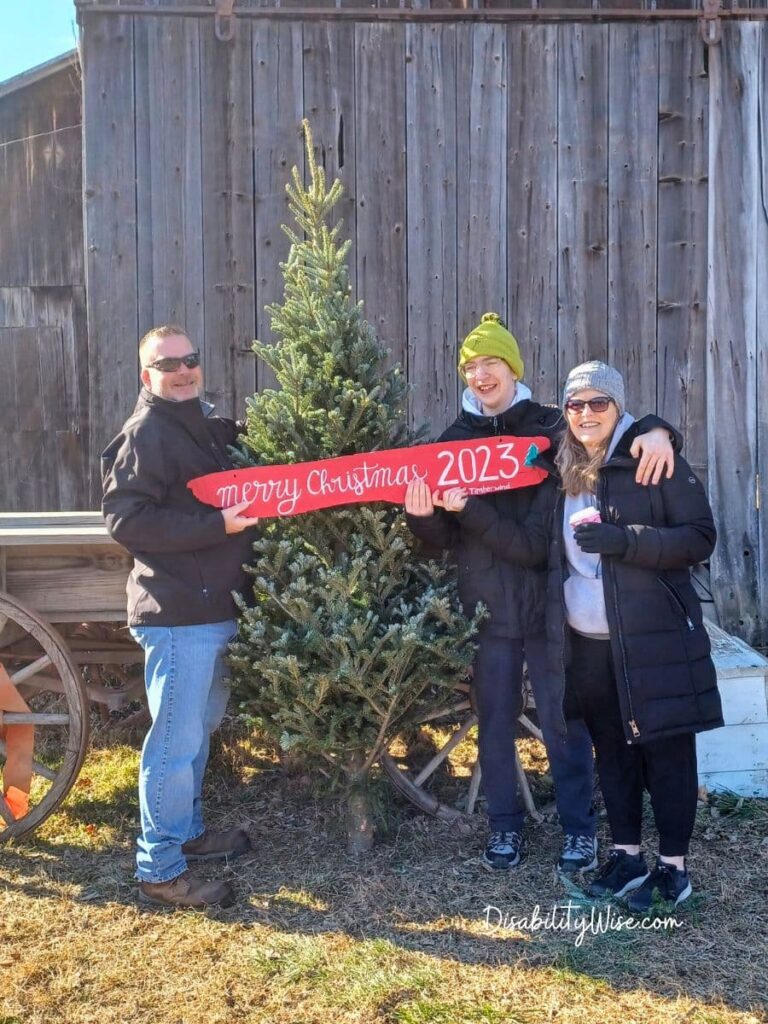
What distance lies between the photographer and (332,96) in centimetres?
516

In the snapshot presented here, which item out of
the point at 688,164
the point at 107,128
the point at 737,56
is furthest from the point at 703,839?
the point at 107,128

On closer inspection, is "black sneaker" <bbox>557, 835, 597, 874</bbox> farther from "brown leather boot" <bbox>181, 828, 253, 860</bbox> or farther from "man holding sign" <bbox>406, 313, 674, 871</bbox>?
"brown leather boot" <bbox>181, 828, 253, 860</bbox>

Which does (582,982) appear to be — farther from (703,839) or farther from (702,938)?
(703,839)

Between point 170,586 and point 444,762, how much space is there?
1.93m

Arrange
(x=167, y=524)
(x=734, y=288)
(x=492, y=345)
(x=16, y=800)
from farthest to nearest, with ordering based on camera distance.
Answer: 1. (x=734, y=288)
2. (x=16, y=800)
3. (x=492, y=345)
4. (x=167, y=524)

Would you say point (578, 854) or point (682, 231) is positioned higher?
point (682, 231)

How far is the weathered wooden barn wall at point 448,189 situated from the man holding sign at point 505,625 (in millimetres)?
1667

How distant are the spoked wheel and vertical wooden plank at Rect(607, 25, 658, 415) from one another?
82.4 inches

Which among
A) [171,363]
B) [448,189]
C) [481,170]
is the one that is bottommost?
[171,363]

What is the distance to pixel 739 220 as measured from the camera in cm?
527

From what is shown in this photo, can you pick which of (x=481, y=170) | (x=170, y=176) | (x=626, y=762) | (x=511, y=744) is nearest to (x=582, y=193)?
(x=481, y=170)

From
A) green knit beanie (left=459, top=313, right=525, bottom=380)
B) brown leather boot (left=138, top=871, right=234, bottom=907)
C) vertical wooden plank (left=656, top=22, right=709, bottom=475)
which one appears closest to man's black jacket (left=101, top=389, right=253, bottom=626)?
brown leather boot (left=138, top=871, right=234, bottom=907)

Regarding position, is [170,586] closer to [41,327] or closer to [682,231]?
[41,327]

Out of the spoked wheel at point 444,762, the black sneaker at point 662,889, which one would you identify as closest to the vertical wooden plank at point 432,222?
the spoked wheel at point 444,762
